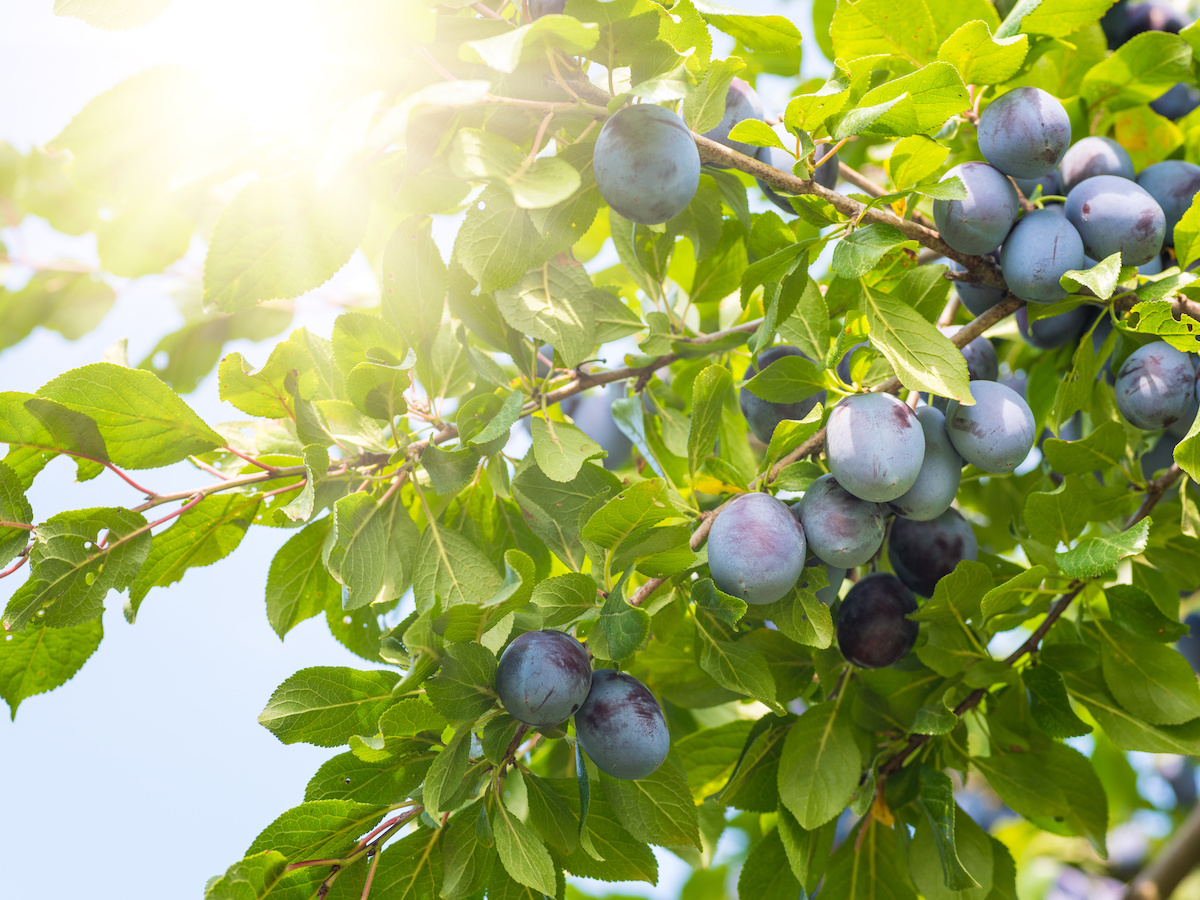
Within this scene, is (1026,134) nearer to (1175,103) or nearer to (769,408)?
(769,408)

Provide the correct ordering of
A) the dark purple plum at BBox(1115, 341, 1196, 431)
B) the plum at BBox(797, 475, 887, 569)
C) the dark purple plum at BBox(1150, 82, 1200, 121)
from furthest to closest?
the dark purple plum at BBox(1150, 82, 1200, 121) < the dark purple plum at BBox(1115, 341, 1196, 431) < the plum at BBox(797, 475, 887, 569)

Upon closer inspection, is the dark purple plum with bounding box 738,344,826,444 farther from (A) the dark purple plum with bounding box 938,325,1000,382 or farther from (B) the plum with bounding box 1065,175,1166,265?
(B) the plum with bounding box 1065,175,1166,265

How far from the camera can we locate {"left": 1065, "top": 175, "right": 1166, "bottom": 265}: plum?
0.91m

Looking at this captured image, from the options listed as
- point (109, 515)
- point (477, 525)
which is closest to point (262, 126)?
point (109, 515)

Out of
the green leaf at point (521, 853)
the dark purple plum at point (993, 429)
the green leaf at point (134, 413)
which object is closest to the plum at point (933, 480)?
the dark purple plum at point (993, 429)

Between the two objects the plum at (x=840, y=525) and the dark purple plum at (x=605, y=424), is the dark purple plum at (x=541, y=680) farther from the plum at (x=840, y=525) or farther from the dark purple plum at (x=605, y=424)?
the dark purple plum at (x=605, y=424)

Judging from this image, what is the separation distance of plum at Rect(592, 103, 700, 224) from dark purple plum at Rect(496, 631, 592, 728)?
1.17 feet

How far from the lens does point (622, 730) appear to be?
0.73m

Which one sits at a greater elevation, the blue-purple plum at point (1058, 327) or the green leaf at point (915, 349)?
the green leaf at point (915, 349)

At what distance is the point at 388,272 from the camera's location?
0.81m

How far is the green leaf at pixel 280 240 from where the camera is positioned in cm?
69

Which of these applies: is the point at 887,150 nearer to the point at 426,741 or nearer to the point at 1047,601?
the point at 1047,601

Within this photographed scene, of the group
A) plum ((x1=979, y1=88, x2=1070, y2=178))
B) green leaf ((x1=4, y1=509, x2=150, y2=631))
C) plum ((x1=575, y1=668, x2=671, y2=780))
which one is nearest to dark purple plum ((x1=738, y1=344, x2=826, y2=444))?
plum ((x1=979, y1=88, x2=1070, y2=178))

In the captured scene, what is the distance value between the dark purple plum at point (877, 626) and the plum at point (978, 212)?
1.25ft
